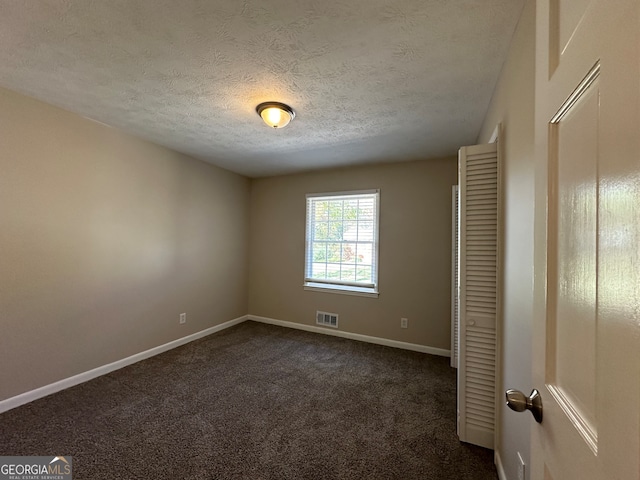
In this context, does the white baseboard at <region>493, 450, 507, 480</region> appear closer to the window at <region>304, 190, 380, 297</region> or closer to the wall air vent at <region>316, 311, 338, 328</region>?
the window at <region>304, 190, 380, 297</region>

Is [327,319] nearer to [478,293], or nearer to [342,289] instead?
[342,289]

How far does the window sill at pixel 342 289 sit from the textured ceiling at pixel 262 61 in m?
2.09

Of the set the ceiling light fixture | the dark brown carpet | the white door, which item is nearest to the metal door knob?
the white door

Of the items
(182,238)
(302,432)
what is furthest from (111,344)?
(302,432)

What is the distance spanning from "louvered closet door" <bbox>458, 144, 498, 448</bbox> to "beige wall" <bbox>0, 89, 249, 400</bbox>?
3.20 m

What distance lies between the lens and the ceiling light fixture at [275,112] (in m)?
Result: 2.19

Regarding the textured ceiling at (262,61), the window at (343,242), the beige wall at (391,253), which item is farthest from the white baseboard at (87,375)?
the textured ceiling at (262,61)

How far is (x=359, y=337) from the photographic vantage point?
12.7ft

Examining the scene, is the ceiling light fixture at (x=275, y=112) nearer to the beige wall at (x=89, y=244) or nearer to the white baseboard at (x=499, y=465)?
the beige wall at (x=89, y=244)

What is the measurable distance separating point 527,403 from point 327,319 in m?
3.52

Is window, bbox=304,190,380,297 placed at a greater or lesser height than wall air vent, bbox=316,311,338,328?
greater

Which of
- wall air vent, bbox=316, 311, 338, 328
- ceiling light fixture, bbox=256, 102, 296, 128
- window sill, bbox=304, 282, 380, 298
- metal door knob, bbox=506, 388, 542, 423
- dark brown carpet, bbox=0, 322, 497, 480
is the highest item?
ceiling light fixture, bbox=256, 102, 296, 128

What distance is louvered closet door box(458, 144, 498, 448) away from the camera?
1.78m

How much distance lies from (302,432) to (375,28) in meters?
2.57
